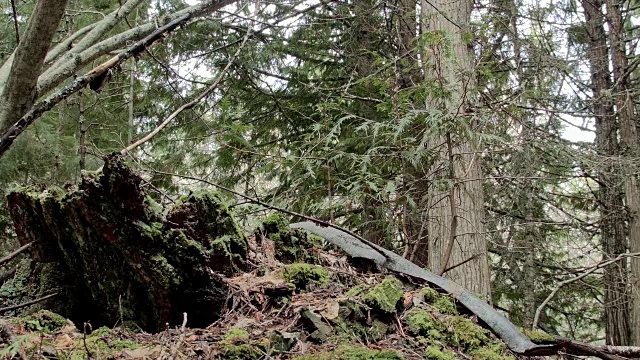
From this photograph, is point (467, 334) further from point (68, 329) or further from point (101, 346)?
Result: point (68, 329)

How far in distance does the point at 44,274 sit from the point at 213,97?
570cm

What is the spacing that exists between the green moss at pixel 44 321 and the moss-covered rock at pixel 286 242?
1.04 meters

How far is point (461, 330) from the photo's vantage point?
1938 mm

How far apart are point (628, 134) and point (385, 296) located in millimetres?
9111

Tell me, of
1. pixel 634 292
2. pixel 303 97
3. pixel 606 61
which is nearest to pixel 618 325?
pixel 634 292

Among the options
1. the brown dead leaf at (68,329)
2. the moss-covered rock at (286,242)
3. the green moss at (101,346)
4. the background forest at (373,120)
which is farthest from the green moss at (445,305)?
the background forest at (373,120)

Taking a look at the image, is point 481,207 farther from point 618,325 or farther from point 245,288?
point 618,325

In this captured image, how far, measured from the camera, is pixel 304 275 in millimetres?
2252

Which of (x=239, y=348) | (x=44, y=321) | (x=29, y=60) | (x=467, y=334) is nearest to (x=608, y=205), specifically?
(x=467, y=334)

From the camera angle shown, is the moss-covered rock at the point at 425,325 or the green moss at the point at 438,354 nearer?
the green moss at the point at 438,354

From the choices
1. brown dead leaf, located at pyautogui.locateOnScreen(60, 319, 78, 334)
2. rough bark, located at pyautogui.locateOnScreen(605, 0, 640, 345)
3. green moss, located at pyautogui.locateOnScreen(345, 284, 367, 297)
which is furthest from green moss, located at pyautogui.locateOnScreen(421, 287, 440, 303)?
rough bark, located at pyautogui.locateOnScreen(605, 0, 640, 345)

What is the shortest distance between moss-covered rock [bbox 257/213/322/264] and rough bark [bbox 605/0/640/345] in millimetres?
7534

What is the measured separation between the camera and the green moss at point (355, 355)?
1.55 meters

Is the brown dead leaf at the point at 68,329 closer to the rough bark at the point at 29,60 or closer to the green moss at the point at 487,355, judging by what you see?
the green moss at the point at 487,355
